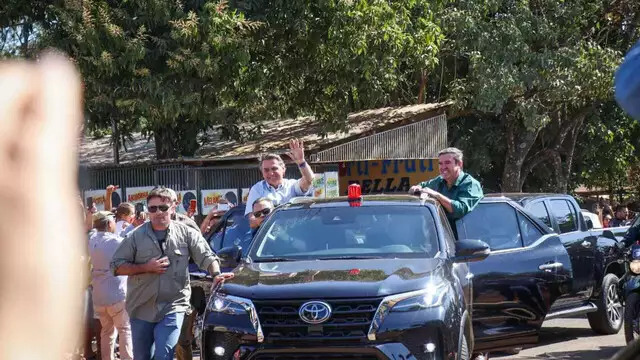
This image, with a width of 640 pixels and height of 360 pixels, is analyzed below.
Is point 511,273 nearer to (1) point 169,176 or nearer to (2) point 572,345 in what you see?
(2) point 572,345

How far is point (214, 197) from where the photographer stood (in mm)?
16984

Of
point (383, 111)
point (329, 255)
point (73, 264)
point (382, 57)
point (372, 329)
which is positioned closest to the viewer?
point (73, 264)

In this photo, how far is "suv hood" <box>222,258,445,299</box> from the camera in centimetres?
703

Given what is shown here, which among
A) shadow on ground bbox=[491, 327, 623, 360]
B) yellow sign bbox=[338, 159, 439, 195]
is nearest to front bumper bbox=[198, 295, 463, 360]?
shadow on ground bbox=[491, 327, 623, 360]

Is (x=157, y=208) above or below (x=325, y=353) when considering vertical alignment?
above

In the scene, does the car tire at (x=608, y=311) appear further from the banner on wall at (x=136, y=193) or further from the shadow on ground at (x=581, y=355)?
the banner on wall at (x=136, y=193)

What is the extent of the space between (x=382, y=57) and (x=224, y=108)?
3266 millimetres

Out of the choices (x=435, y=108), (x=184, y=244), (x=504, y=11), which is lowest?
(x=184, y=244)

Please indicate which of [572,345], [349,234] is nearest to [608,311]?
[572,345]

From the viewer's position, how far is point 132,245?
8.26 metres

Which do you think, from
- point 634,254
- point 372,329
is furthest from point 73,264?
point 634,254

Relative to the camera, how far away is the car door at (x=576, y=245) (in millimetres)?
11617

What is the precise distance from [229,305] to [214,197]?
9.77 metres

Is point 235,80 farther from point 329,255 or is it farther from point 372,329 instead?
point 372,329
